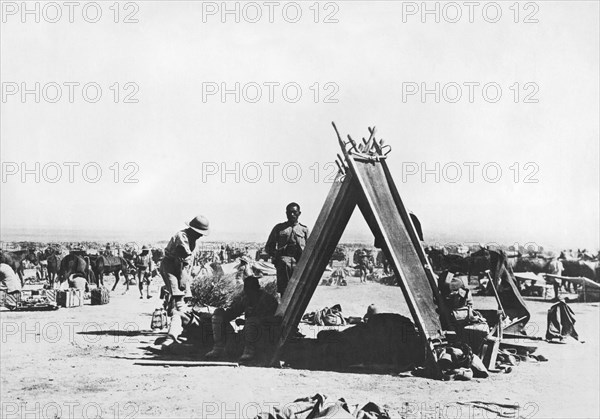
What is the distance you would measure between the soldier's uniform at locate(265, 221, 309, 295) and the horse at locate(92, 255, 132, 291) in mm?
5234

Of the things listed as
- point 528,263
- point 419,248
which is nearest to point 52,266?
point 419,248

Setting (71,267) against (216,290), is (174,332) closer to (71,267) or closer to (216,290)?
(216,290)

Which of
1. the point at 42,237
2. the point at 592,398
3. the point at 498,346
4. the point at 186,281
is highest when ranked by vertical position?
the point at 42,237

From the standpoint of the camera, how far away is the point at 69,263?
13914 mm

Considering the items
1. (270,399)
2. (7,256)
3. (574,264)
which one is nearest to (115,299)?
(7,256)

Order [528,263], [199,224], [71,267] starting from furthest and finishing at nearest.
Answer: [528,263]
[71,267]
[199,224]

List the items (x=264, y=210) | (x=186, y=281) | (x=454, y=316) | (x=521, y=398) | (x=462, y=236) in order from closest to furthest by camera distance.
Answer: (x=521, y=398), (x=454, y=316), (x=186, y=281), (x=264, y=210), (x=462, y=236)

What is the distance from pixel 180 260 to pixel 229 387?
3.04 metres

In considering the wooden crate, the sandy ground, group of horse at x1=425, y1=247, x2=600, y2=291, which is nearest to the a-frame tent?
the sandy ground

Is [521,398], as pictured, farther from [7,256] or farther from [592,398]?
[7,256]

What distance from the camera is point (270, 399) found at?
28.2 feet

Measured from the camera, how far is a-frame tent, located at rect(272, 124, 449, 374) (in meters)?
9.23

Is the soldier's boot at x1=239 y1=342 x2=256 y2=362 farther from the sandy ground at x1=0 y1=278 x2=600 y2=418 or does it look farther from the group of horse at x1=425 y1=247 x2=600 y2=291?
the group of horse at x1=425 y1=247 x2=600 y2=291

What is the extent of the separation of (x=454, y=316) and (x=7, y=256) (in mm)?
10276
